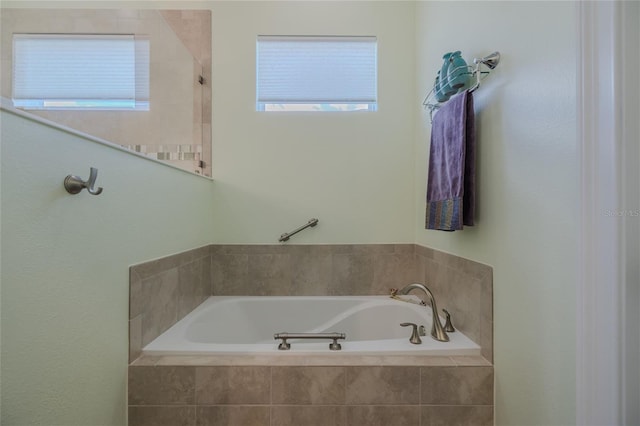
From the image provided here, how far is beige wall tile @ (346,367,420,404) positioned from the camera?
1.06m

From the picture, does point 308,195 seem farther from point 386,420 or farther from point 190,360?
point 386,420

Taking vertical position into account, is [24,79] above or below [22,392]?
above

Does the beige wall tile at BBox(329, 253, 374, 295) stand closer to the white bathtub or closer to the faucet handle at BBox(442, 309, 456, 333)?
the white bathtub

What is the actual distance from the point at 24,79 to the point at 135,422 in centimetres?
210

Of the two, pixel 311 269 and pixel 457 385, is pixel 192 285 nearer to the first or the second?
pixel 311 269

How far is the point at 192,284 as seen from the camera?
162 cm

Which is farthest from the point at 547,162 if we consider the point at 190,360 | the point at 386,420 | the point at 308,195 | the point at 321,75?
the point at 321,75

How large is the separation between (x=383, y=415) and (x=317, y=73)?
217cm

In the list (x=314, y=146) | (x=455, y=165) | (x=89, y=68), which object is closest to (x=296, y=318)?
(x=314, y=146)

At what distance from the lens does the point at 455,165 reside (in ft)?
3.97

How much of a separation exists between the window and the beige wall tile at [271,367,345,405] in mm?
1733

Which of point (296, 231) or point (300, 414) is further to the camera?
point (296, 231)

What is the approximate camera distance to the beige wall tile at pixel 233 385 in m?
1.05

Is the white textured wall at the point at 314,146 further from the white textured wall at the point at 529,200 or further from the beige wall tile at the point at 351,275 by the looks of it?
the white textured wall at the point at 529,200
